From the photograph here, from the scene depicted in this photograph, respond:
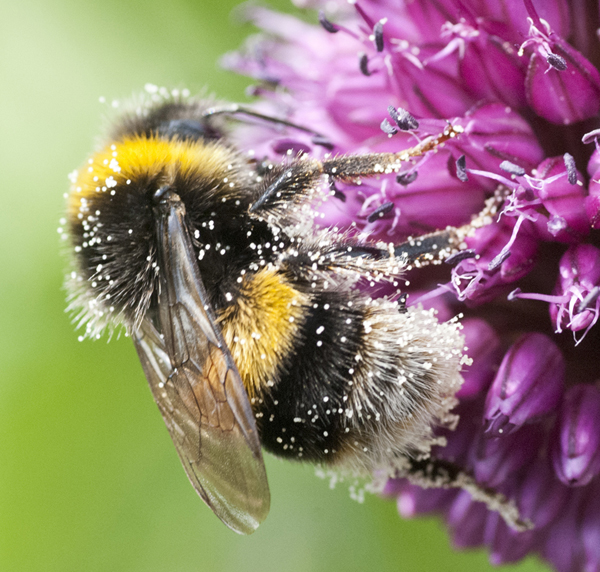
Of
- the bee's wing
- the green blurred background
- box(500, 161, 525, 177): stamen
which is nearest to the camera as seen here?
the bee's wing

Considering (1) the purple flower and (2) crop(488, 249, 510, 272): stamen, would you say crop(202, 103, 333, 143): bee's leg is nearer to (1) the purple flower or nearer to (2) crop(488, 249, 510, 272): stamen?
(1) the purple flower

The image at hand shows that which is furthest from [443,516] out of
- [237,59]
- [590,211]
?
[237,59]

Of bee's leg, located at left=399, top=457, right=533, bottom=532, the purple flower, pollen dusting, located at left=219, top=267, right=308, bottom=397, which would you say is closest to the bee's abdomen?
pollen dusting, located at left=219, top=267, right=308, bottom=397

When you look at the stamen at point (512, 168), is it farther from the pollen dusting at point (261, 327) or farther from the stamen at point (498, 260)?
the pollen dusting at point (261, 327)

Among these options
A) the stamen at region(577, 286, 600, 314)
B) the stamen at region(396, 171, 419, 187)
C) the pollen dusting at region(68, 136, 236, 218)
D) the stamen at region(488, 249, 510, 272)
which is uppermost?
the pollen dusting at region(68, 136, 236, 218)

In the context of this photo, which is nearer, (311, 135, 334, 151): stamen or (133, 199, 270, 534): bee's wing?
(133, 199, 270, 534): bee's wing

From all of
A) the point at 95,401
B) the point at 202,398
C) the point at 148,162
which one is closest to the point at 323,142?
the point at 148,162

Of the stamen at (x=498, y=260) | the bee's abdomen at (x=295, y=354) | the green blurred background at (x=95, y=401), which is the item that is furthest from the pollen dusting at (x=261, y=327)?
the green blurred background at (x=95, y=401)
